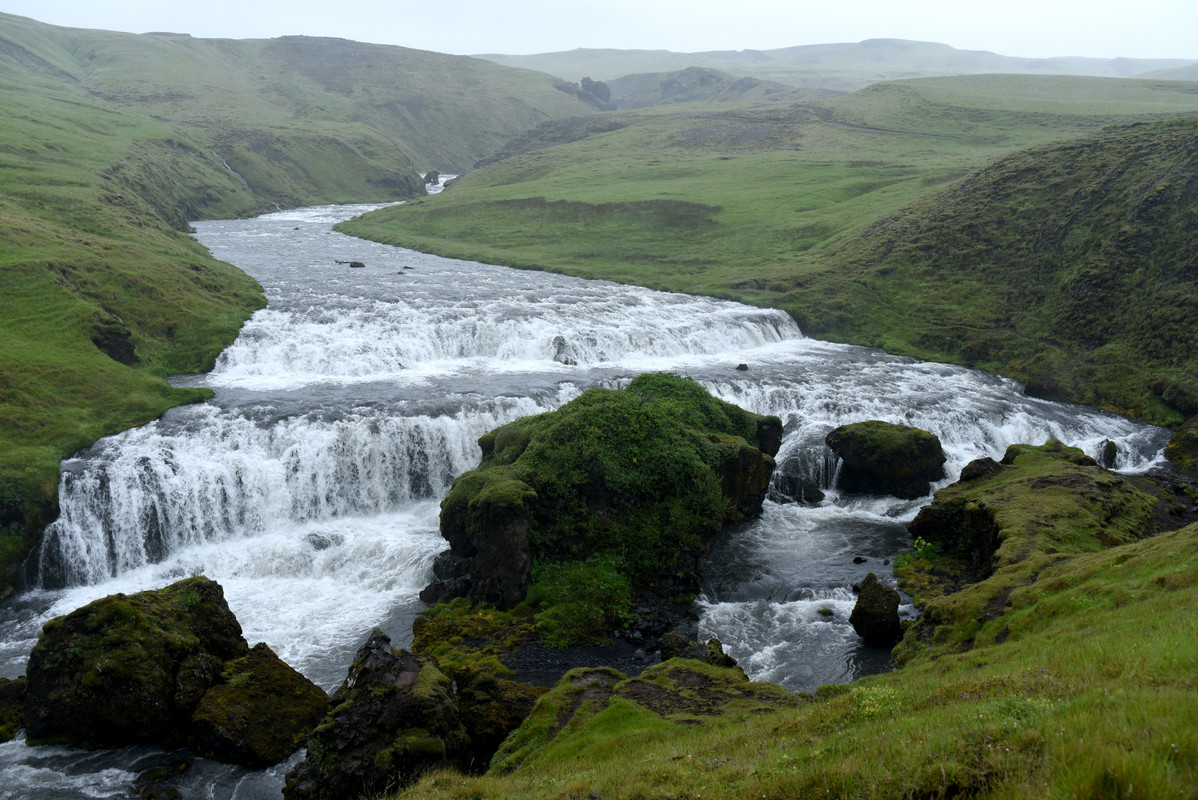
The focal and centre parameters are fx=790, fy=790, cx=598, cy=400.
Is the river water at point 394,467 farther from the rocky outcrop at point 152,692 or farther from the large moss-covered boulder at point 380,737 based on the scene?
the large moss-covered boulder at point 380,737

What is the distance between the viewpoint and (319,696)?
17.0 meters

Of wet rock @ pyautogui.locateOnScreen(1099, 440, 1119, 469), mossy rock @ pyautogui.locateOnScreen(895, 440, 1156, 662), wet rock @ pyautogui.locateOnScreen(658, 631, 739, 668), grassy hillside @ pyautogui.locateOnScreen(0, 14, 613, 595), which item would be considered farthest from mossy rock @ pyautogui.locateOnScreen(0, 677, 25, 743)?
wet rock @ pyautogui.locateOnScreen(1099, 440, 1119, 469)

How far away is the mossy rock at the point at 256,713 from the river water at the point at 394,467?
0.41 meters

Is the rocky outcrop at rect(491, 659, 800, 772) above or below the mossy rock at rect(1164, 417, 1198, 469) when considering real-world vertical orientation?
above

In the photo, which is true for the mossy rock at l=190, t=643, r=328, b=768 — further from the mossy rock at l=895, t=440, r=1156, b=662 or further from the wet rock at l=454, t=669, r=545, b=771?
the mossy rock at l=895, t=440, r=1156, b=662

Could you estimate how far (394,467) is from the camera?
3003cm

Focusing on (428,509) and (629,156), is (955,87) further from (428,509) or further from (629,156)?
(428,509)

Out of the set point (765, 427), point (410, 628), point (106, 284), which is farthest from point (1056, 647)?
point (106, 284)

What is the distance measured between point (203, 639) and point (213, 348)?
26.0m

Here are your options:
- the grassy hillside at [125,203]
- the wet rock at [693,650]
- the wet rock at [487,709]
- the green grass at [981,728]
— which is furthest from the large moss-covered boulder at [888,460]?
the grassy hillside at [125,203]

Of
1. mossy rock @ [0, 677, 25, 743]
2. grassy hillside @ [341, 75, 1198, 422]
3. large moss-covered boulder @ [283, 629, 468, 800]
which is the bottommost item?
mossy rock @ [0, 677, 25, 743]

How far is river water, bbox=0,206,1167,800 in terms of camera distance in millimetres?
Answer: 20516

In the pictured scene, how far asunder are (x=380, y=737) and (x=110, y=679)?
6801 mm

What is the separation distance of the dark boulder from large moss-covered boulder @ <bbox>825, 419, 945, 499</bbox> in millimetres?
11136
